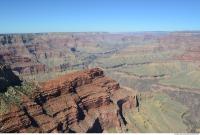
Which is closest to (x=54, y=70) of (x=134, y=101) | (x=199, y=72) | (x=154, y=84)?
(x=154, y=84)

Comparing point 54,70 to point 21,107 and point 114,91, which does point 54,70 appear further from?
point 21,107

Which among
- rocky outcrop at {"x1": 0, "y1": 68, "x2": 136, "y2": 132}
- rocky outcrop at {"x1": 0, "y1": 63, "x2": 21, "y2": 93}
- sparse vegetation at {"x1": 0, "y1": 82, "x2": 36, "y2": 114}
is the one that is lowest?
rocky outcrop at {"x1": 0, "y1": 68, "x2": 136, "y2": 132}

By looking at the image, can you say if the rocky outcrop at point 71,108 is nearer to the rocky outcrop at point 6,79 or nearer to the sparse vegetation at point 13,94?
the sparse vegetation at point 13,94

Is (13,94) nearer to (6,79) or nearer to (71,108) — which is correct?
(6,79)

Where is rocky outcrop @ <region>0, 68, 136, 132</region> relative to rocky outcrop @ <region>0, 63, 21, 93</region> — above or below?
below

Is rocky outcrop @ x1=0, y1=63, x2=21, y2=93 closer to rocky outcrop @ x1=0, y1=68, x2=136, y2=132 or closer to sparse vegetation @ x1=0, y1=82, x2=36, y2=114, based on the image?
sparse vegetation @ x1=0, y1=82, x2=36, y2=114

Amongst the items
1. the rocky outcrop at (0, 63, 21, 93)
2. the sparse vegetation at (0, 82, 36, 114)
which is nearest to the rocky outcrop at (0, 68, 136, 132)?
the sparse vegetation at (0, 82, 36, 114)

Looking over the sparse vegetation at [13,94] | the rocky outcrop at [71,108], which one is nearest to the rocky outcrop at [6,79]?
the sparse vegetation at [13,94]

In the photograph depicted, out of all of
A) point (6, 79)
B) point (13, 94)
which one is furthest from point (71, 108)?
point (6, 79)

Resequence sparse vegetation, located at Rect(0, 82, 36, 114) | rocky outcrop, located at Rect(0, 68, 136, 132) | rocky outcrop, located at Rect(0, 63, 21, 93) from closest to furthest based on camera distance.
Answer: rocky outcrop, located at Rect(0, 68, 136, 132) → sparse vegetation, located at Rect(0, 82, 36, 114) → rocky outcrop, located at Rect(0, 63, 21, 93)
